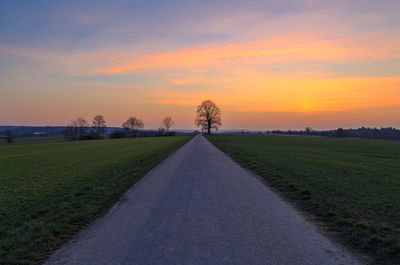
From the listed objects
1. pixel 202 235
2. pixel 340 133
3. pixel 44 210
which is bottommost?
pixel 44 210

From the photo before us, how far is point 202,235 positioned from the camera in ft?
16.7

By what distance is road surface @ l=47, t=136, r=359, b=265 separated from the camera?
420cm

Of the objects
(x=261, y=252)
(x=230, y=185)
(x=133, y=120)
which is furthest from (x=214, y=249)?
(x=133, y=120)

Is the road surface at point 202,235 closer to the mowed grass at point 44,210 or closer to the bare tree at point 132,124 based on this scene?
the mowed grass at point 44,210

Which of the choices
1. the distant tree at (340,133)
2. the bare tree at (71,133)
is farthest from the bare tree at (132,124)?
the distant tree at (340,133)

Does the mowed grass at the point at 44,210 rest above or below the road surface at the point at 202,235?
→ below

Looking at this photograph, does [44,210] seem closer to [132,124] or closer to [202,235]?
[202,235]

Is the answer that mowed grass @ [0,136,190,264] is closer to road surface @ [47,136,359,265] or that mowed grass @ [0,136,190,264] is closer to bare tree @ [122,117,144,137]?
road surface @ [47,136,359,265]

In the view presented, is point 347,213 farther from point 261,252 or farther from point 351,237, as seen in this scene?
point 261,252

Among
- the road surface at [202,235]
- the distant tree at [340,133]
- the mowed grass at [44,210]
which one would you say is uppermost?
the distant tree at [340,133]

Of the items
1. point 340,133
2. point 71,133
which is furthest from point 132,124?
point 340,133

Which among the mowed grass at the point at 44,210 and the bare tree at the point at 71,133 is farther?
the bare tree at the point at 71,133

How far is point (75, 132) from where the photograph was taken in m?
111

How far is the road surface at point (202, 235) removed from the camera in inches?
165
